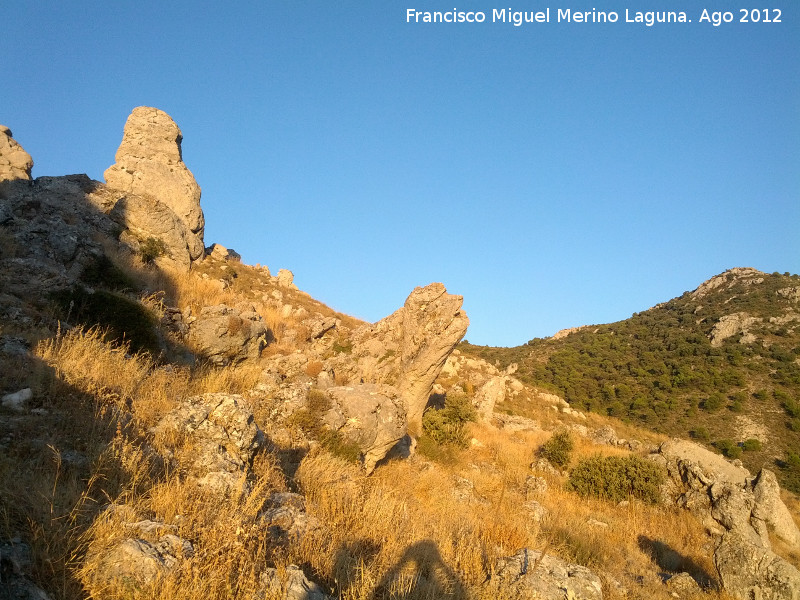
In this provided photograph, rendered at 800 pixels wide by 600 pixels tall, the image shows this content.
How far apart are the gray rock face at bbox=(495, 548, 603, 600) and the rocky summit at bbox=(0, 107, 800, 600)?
0.02m

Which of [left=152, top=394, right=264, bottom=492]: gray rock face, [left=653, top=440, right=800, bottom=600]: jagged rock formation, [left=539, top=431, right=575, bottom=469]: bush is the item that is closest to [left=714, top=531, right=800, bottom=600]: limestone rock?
[left=653, top=440, right=800, bottom=600]: jagged rock formation

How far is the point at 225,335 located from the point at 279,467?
294 inches

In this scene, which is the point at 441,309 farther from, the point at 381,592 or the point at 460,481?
the point at 381,592

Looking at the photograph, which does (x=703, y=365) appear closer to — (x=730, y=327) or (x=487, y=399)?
(x=730, y=327)

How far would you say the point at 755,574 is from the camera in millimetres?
7453

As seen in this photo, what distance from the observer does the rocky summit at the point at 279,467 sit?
3717 mm

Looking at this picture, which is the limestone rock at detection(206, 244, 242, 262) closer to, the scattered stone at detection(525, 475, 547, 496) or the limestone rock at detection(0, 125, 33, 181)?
the limestone rock at detection(0, 125, 33, 181)

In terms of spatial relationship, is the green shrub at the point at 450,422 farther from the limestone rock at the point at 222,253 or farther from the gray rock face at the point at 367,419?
the limestone rock at the point at 222,253

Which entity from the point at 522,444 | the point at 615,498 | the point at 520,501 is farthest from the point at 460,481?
the point at 522,444

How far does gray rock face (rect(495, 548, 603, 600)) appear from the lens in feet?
15.8

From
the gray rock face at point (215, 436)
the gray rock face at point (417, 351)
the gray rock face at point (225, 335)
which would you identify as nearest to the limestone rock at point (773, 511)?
the gray rock face at point (417, 351)

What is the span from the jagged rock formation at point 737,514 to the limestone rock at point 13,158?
33.6 metres

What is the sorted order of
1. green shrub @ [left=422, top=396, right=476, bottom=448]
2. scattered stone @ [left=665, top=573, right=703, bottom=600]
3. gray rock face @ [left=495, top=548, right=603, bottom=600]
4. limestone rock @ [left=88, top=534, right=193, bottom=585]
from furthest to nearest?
green shrub @ [left=422, top=396, right=476, bottom=448], scattered stone @ [left=665, top=573, right=703, bottom=600], gray rock face @ [left=495, top=548, right=603, bottom=600], limestone rock @ [left=88, top=534, right=193, bottom=585]

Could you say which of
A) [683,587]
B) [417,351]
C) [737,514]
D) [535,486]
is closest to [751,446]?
[737,514]
